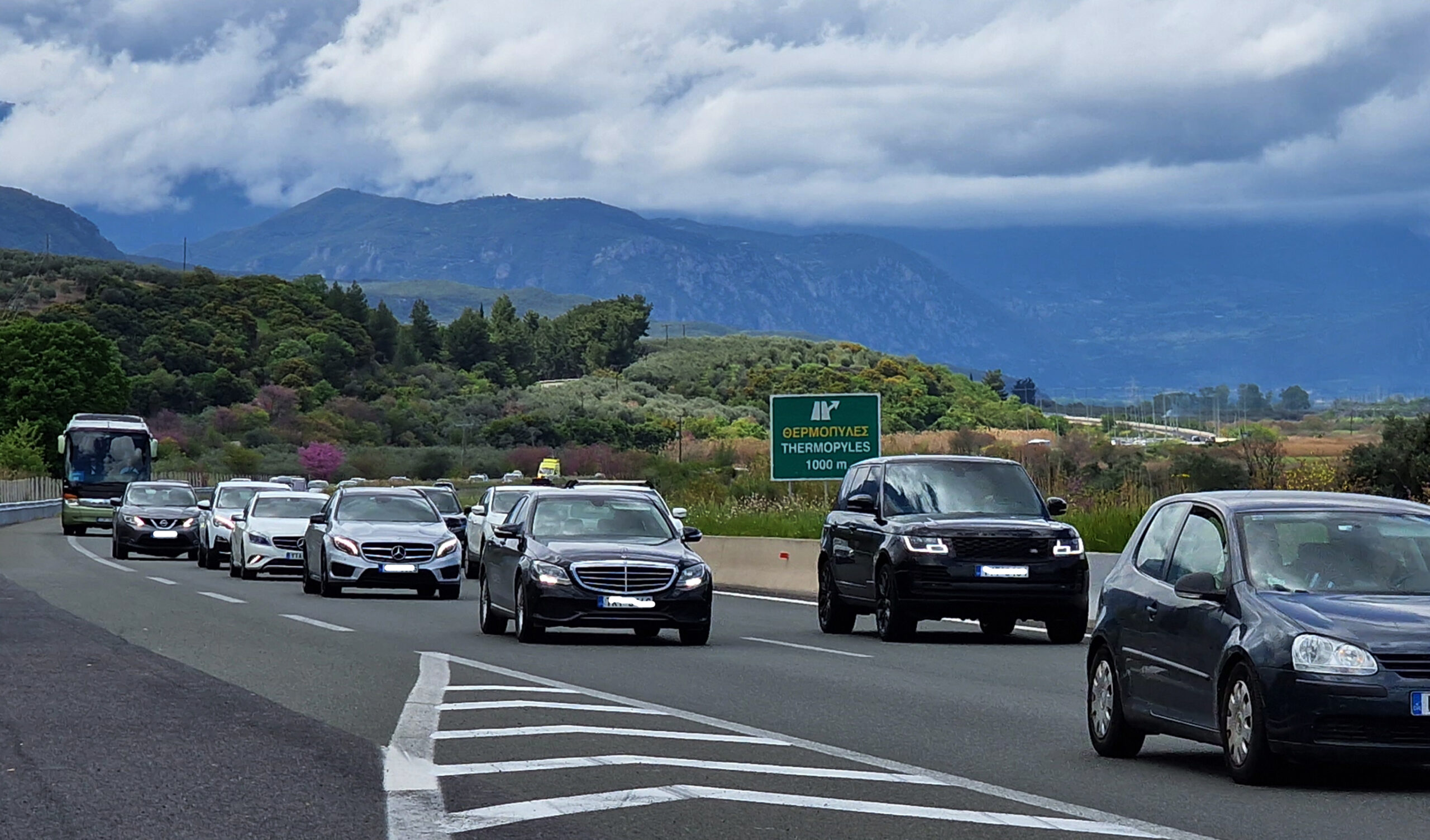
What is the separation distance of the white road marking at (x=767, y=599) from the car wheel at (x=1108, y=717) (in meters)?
17.2

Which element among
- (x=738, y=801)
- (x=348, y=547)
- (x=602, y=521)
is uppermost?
(x=602, y=521)

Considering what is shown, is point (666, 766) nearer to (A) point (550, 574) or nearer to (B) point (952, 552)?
(A) point (550, 574)

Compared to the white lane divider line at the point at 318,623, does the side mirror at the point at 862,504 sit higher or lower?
higher

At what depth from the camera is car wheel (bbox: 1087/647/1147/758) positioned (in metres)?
11.7

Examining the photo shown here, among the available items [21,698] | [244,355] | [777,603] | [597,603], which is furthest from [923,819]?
[244,355]

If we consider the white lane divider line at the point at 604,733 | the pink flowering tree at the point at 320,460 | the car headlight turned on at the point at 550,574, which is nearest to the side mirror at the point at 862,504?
the car headlight turned on at the point at 550,574

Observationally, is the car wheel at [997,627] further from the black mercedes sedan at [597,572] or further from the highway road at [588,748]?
the black mercedes sedan at [597,572]

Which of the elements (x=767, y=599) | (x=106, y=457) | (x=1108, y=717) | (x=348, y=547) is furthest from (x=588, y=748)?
(x=106, y=457)

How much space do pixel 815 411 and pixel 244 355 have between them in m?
129

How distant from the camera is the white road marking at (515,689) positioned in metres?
15.1

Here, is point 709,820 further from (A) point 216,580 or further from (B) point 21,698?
(A) point 216,580

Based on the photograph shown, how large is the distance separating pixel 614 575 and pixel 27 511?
→ 62.3m

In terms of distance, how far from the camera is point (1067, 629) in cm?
2211

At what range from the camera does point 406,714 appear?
13.3 m
